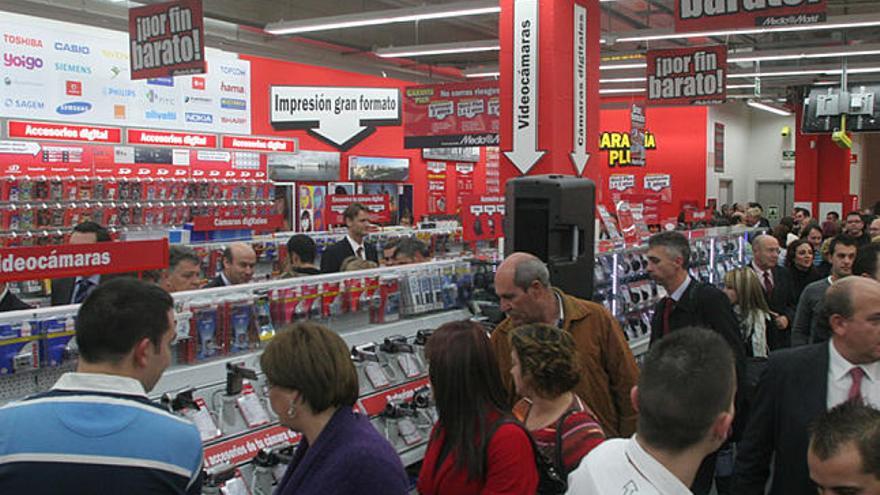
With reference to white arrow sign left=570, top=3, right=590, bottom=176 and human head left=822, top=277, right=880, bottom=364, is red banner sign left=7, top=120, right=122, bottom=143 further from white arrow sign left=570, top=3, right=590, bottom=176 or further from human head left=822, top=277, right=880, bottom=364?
human head left=822, top=277, right=880, bottom=364

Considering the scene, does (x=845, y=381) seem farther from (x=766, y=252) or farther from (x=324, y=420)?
(x=766, y=252)

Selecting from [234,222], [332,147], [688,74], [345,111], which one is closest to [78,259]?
[234,222]

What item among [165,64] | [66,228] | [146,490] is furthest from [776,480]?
[66,228]

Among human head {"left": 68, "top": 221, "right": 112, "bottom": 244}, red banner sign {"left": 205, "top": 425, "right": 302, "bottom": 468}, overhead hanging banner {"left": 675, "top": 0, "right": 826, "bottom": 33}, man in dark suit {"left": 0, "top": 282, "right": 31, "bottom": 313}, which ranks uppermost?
overhead hanging banner {"left": 675, "top": 0, "right": 826, "bottom": 33}

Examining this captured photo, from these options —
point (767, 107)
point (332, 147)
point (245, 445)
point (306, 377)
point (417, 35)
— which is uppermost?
point (417, 35)

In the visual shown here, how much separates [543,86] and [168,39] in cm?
443

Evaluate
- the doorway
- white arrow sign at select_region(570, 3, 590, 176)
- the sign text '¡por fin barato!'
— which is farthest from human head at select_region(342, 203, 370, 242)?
the doorway

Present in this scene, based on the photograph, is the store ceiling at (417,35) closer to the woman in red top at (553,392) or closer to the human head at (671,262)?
the human head at (671,262)

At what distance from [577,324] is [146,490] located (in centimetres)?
201

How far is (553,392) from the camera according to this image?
253 centimetres

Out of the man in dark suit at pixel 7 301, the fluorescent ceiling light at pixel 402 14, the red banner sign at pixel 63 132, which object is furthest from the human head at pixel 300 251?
the red banner sign at pixel 63 132

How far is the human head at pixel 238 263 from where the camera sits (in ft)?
17.7

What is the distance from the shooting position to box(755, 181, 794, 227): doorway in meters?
27.4

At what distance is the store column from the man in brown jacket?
14.1ft
